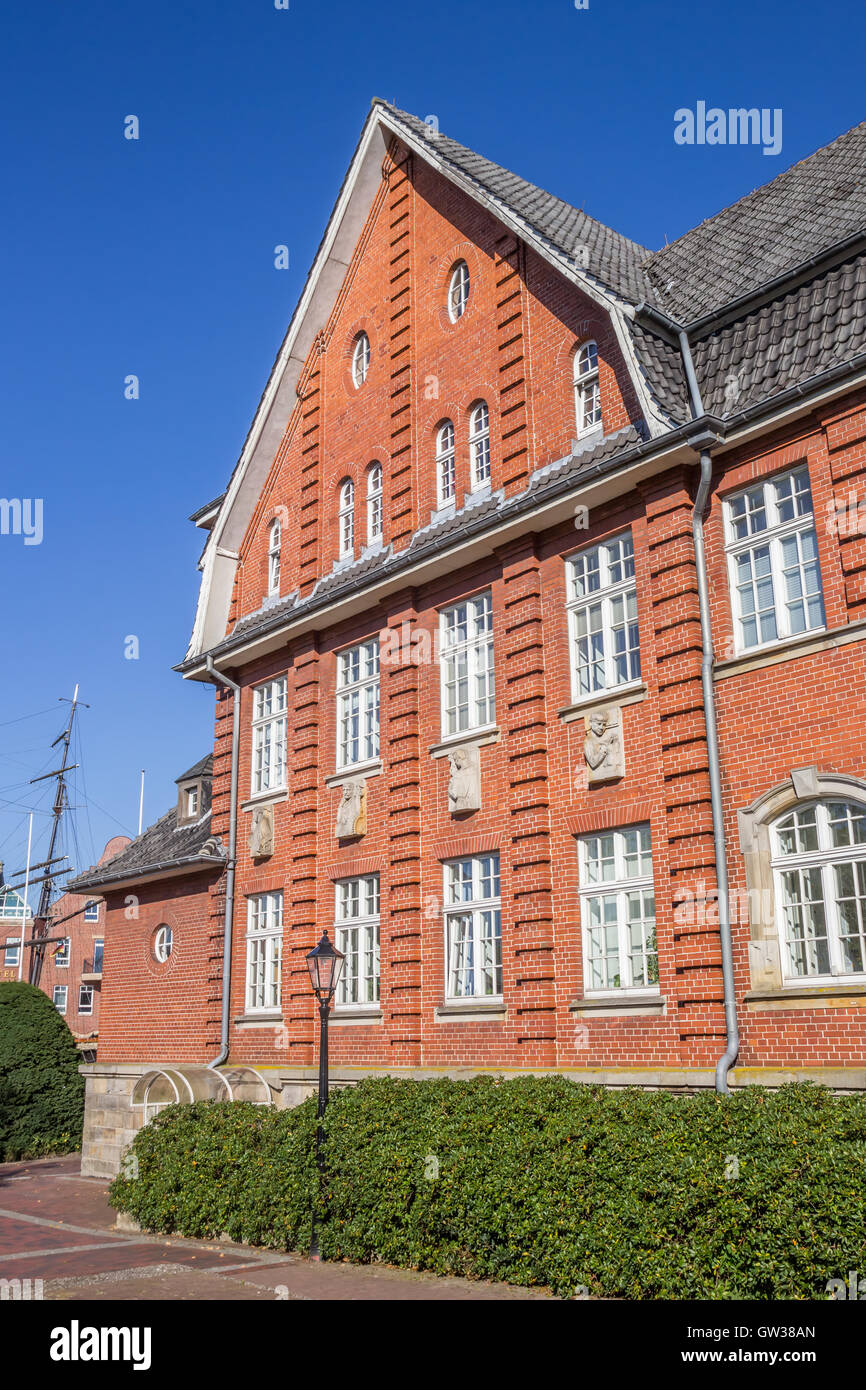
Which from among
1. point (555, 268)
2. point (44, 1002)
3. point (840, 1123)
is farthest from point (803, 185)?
point (44, 1002)

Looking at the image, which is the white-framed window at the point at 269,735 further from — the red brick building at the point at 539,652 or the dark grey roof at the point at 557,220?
the dark grey roof at the point at 557,220

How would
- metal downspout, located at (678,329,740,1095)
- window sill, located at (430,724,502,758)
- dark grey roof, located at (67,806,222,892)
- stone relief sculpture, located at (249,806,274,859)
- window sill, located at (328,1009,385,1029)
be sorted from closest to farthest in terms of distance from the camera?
metal downspout, located at (678,329,740,1095)
window sill, located at (430,724,502,758)
window sill, located at (328,1009,385,1029)
stone relief sculpture, located at (249,806,274,859)
dark grey roof, located at (67,806,222,892)

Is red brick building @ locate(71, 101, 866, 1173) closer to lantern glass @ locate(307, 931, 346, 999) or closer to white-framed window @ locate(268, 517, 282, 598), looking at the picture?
white-framed window @ locate(268, 517, 282, 598)

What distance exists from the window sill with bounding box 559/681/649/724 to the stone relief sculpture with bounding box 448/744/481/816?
184 cm

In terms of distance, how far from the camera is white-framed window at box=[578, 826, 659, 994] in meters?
14.5

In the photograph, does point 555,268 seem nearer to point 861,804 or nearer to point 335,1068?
point 861,804

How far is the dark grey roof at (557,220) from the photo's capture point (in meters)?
17.6

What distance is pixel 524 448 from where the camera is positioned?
17.6 m

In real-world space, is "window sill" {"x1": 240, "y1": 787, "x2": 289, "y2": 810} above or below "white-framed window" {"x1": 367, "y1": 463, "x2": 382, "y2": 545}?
below

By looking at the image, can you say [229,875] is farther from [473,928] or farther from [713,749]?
[713,749]

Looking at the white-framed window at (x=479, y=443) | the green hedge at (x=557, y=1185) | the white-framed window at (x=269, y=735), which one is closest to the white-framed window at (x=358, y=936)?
the white-framed window at (x=269, y=735)

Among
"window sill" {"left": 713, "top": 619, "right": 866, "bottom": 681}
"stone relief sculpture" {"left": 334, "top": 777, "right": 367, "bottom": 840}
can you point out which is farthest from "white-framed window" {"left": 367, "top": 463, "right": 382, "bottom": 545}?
"window sill" {"left": 713, "top": 619, "right": 866, "bottom": 681}

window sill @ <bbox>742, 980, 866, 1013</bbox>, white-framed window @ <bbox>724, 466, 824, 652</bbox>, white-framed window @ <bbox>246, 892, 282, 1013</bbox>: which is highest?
white-framed window @ <bbox>724, 466, 824, 652</bbox>

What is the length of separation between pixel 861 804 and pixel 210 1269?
8.60 m
